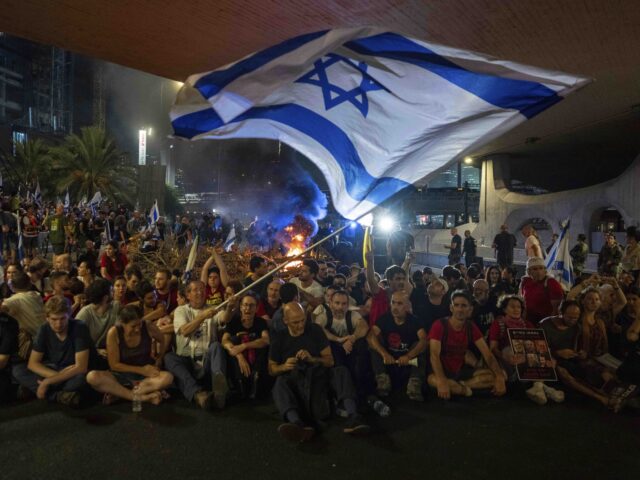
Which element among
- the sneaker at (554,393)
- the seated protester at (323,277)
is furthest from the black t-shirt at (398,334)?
the seated protester at (323,277)

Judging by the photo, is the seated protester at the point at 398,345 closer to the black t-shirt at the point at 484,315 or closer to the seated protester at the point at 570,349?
the black t-shirt at the point at 484,315

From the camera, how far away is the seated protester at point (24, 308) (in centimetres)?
547

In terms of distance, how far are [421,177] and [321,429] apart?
2.55 metres

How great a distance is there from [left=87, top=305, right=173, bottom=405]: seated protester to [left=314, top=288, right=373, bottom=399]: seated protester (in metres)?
1.92

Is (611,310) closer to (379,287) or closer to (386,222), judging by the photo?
(379,287)

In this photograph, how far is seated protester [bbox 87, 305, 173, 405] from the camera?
5051 mm

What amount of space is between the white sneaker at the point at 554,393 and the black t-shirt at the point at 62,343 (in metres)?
5.05

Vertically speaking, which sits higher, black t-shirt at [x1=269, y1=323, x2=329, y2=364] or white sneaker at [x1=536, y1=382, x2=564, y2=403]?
black t-shirt at [x1=269, y1=323, x2=329, y2=364]

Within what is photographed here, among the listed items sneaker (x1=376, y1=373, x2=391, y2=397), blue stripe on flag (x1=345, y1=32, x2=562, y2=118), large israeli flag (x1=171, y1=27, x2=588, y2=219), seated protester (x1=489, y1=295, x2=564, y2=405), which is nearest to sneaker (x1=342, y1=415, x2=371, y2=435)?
sneaker (x1=376, y1=373, x2=391, y2=397)

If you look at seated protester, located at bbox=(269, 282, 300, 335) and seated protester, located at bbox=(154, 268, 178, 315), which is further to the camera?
seated protester, located at bbox=(154, 268, 178, 315)

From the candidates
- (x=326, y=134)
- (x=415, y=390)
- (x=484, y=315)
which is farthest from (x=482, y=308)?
(x=326, y=134)

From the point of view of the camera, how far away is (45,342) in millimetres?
5035

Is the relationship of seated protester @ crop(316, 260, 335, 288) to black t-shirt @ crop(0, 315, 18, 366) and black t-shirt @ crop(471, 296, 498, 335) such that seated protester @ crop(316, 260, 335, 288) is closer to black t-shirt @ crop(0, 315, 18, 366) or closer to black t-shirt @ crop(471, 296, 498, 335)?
black t-shirt @ crop(471, 296, 498, 335)

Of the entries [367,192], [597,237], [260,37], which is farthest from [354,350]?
[597,237]
